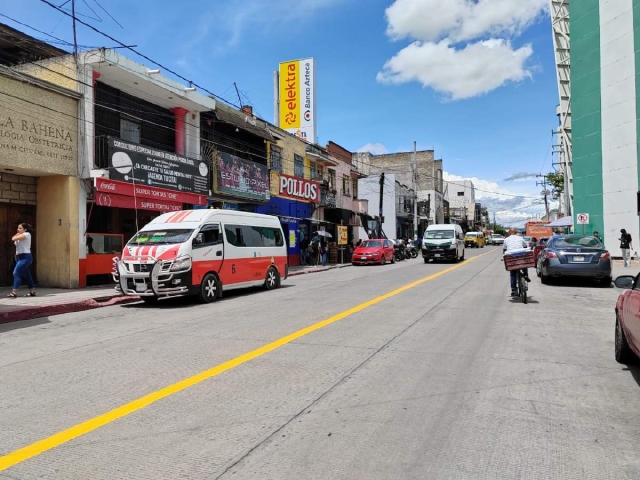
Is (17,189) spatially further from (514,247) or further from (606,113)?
(606,113)

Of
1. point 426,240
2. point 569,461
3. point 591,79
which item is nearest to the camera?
point 569,461

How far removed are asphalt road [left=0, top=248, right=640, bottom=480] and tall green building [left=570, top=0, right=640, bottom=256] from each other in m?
23.7

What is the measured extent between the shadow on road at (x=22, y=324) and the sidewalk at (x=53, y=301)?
27 centimetres

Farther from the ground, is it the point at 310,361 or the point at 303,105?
the point at 303,105

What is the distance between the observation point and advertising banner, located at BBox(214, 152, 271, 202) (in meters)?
20.5

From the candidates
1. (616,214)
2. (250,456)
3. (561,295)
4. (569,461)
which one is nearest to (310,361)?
(250,456)

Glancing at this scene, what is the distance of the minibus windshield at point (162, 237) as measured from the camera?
11398 mm

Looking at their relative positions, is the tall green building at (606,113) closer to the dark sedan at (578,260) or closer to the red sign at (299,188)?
the dark sedan at (578,260)

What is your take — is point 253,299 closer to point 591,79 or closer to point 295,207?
point 295,207

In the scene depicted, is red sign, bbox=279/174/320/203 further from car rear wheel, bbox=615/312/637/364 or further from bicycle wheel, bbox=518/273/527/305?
car rear wheel, bbox=615/312/637/364

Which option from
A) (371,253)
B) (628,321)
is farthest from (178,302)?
(371,253)

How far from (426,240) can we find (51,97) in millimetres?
19474

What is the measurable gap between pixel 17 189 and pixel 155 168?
4263mm

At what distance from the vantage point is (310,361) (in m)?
5.84
